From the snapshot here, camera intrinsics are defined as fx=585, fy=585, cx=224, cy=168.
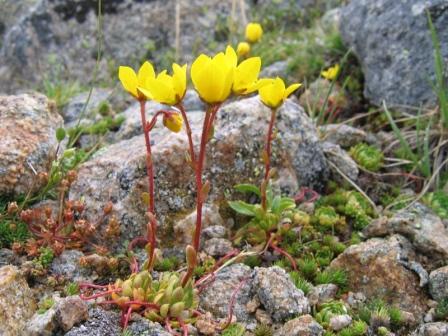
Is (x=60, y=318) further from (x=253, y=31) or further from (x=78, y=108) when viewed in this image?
(x=253, y=31)

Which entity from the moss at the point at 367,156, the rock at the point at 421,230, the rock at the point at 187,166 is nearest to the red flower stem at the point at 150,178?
the rock at the point at 187,166

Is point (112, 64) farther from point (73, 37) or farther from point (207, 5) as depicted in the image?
point (207, 5)

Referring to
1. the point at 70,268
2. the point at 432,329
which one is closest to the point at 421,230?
the point at 432,329

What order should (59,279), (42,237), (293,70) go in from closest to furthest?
(59,279), (42,237), (293,70)

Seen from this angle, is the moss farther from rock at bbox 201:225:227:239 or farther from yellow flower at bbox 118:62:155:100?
yellow flower at bbox 118:62:155:100

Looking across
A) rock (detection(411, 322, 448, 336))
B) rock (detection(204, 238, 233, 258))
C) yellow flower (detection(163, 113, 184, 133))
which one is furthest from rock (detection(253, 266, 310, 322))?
yellow flower (detection(163, 113, 184, 133))

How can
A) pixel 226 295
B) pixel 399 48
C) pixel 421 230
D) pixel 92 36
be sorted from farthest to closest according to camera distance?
pixel 92 36, pixel 399 48, pixel 421 230, pixel 226 295

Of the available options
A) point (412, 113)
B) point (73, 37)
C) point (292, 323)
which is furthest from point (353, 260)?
point (73, 37)

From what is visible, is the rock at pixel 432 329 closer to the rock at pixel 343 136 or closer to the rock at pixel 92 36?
the rock at pixel 343 136
